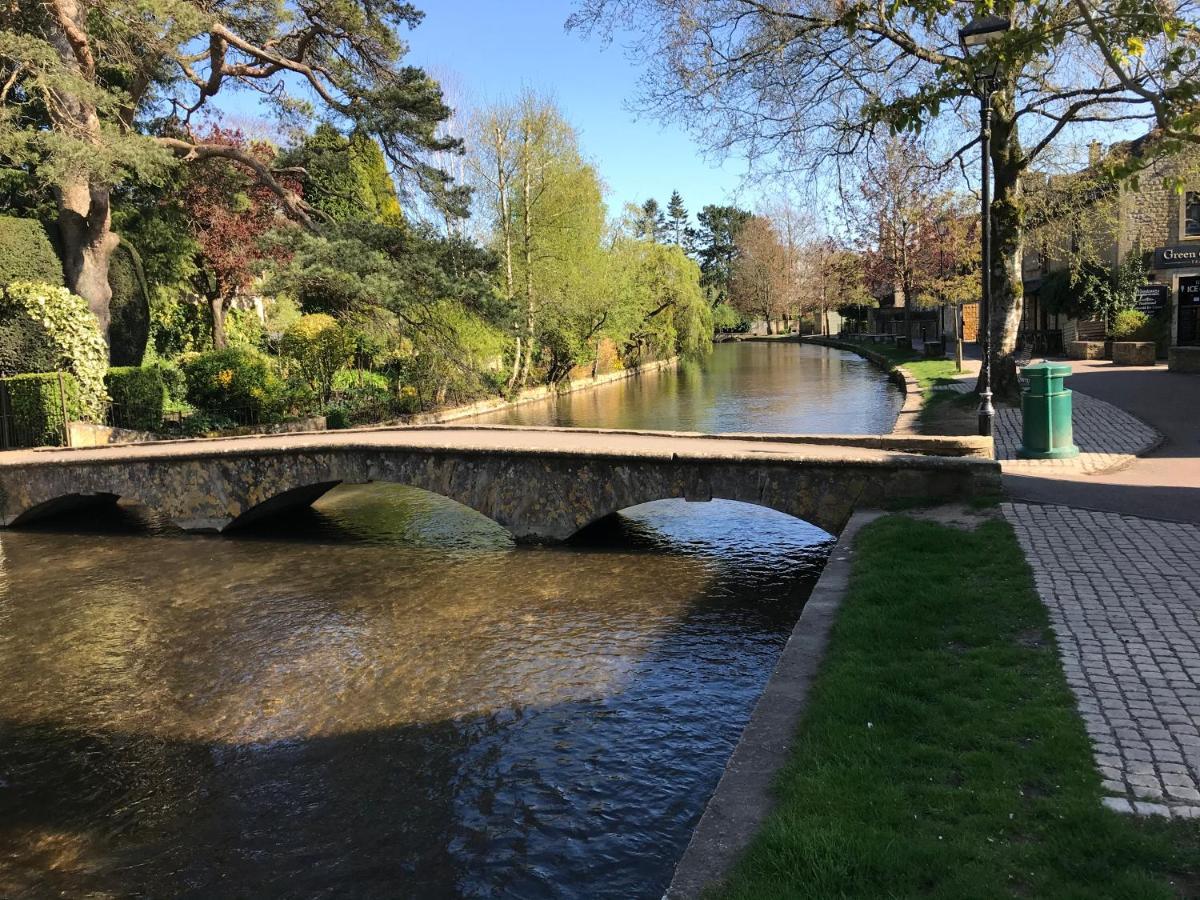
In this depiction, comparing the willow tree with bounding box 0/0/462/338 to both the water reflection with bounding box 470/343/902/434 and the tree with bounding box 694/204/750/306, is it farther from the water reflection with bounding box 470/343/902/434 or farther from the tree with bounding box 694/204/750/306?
the tree with bounding box 694/204/750/306

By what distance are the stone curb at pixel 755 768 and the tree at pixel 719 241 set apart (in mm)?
95787

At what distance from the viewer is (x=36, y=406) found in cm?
1803

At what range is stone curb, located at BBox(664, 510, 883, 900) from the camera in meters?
3.43

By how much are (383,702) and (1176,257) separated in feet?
108

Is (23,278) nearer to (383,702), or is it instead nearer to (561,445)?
(561,445)

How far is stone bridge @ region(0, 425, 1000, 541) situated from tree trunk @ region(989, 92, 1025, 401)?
7.80m

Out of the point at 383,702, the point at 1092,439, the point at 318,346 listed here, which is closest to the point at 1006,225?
the point at 1092,439

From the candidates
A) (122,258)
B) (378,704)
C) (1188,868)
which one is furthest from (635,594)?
(122,258)

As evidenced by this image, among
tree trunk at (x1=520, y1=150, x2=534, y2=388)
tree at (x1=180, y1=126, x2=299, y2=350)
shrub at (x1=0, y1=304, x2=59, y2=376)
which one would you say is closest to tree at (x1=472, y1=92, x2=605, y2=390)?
tree trunk at (x1=520, y1=150, x2=534, y2=388)

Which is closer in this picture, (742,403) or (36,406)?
(36,406)

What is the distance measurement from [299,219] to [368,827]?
1842 cm

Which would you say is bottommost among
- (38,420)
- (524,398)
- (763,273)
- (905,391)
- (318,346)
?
(905,391)

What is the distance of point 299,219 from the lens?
68.7ft

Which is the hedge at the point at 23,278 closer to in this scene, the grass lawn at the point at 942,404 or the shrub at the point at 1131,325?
the grass lawn at the point at 942,404
